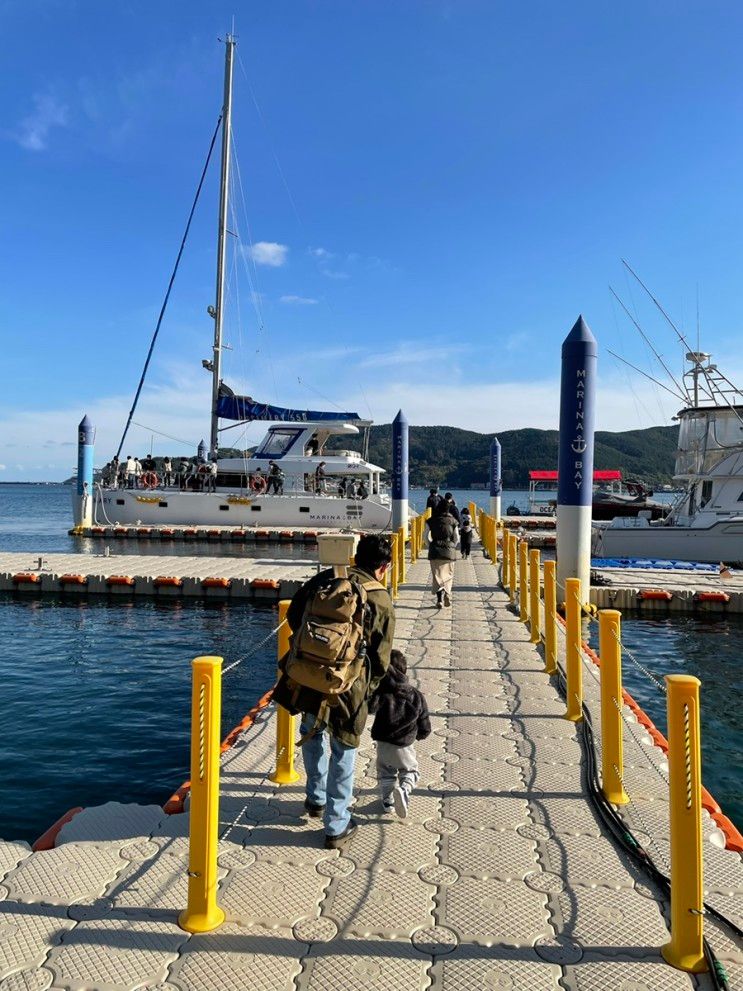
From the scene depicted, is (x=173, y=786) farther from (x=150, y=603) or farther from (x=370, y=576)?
(x=150, y=603)

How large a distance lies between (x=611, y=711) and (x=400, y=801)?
1.52 metres

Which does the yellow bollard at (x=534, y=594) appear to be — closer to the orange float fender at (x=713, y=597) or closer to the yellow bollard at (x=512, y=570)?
the yellow bollard at (x=512, y=570)

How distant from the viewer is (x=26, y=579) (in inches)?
627

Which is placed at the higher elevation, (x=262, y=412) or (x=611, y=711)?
(x=262, y=412)

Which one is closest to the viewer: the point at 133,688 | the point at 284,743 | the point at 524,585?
the point at 284,743

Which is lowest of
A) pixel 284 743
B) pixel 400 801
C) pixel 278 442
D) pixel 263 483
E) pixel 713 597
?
pixel 713 597

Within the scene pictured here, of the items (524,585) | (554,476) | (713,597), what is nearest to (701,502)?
(713,597)

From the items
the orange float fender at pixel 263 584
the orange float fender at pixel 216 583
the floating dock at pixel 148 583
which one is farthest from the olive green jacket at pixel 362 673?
the orange float fender at pixel 216 583

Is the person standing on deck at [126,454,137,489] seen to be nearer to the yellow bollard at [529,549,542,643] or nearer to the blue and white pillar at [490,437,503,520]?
the blue and white pillar at [490,437,503,520]

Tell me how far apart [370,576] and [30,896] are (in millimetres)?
2280

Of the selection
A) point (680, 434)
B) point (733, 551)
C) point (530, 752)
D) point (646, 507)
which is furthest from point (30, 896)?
point (646, 507)

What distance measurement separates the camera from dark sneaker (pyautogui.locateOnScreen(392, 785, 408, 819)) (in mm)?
4055

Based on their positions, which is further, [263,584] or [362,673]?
[263,584]

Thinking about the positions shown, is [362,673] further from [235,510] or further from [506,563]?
[235,510]
